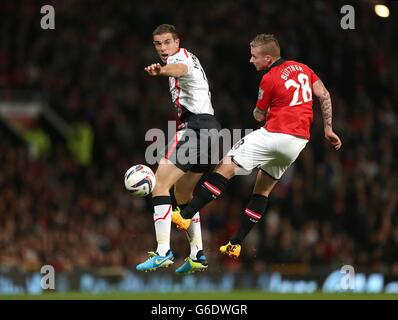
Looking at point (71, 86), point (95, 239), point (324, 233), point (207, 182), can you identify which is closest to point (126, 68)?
point (71, 86)

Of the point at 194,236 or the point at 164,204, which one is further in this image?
the point at 194,236

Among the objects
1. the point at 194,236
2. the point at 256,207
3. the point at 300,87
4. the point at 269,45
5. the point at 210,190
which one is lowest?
the point at 194,236

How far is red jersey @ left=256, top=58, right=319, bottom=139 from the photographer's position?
11.5 meters

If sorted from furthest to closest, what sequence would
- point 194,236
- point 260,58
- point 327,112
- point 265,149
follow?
1. point 194,236
2. point 327,112
3. point 260,58
4. point 265,149

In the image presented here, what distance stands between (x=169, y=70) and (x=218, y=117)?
35.9ft

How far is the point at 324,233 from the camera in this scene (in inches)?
783

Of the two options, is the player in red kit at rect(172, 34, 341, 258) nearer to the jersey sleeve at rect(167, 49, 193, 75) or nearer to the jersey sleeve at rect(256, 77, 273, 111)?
the jersey sleeve at rect(256, 77, 273, 111)

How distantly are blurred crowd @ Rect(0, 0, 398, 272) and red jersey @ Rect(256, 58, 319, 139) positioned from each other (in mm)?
7381

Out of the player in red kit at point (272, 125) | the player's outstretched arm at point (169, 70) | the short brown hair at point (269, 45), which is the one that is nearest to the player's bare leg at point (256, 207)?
the player in red kit at point (272, 125)

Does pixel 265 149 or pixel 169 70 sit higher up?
pixel 169 70

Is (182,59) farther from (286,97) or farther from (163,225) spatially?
(163,225)

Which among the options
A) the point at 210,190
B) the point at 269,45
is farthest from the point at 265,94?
the point at 210,190

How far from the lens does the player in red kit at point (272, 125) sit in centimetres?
1155

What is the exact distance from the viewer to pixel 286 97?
11.5m
